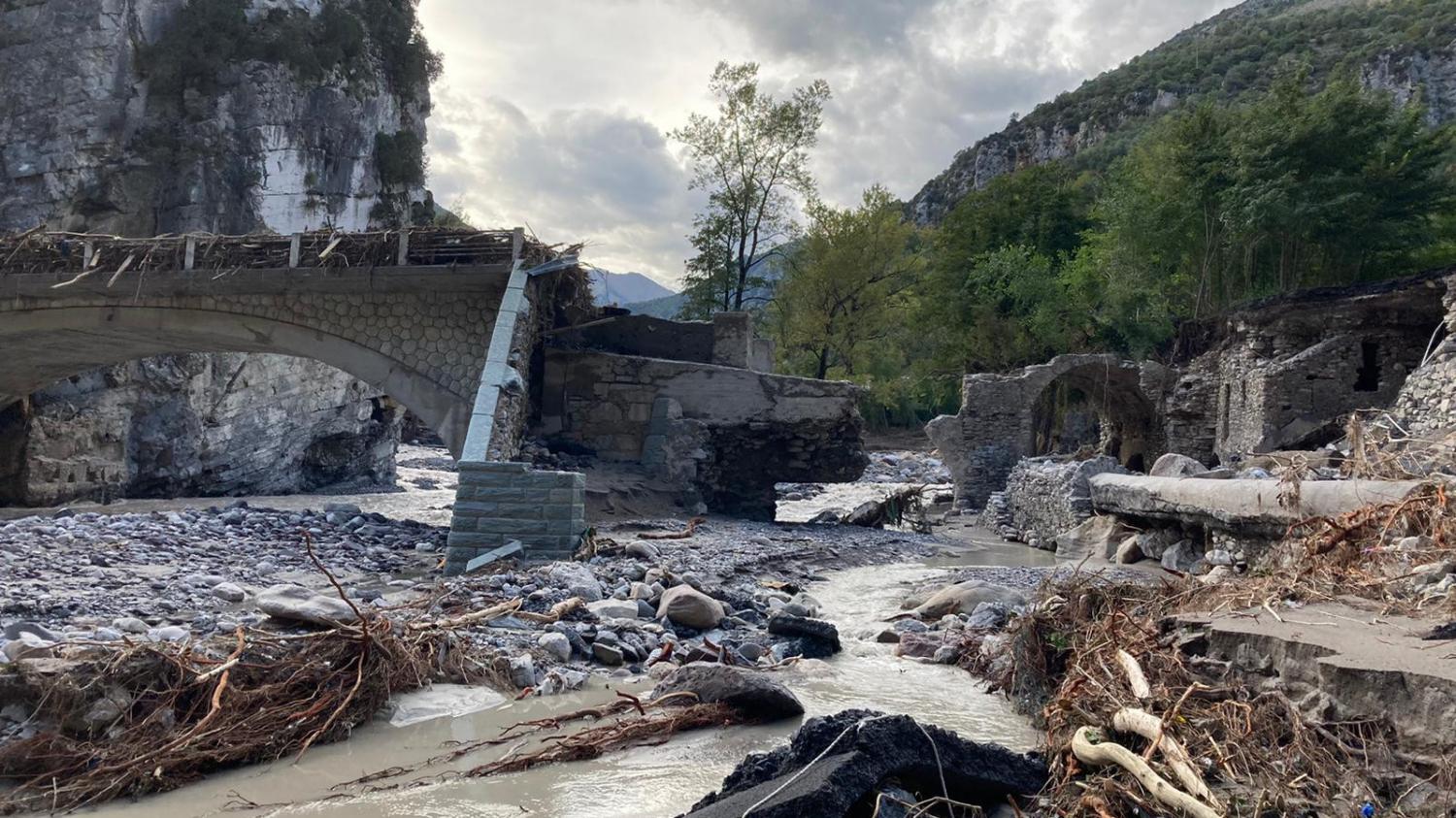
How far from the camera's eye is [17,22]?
2442 cm

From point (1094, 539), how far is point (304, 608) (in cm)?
874

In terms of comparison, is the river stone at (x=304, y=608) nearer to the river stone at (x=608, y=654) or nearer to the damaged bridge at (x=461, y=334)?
the river stone at (x=608, y=654)

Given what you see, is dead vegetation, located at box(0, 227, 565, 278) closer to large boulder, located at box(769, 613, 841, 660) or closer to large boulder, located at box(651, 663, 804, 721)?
large boulder, located at box(769, 613, 841, 660)

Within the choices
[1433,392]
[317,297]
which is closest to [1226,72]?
[1433,392]

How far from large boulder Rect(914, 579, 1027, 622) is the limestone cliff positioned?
33753 mm

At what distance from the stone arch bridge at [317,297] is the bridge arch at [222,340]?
0.02 meters

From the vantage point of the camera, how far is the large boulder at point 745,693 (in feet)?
14.0

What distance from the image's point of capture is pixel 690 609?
6.08 meters

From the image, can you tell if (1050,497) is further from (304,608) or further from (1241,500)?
(304,608)

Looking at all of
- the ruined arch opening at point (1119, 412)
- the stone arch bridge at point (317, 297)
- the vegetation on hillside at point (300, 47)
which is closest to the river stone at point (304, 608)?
the stone arch bridge at point (317, 297)

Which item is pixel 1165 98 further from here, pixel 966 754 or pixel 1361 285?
pixel 966 754

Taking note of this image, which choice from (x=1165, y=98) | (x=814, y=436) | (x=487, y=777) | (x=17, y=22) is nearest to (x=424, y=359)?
(x=814, y=436)

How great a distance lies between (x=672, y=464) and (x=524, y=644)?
7642 millimetres

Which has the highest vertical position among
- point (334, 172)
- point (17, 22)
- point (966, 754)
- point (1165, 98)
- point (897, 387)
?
point (1165, 98)
